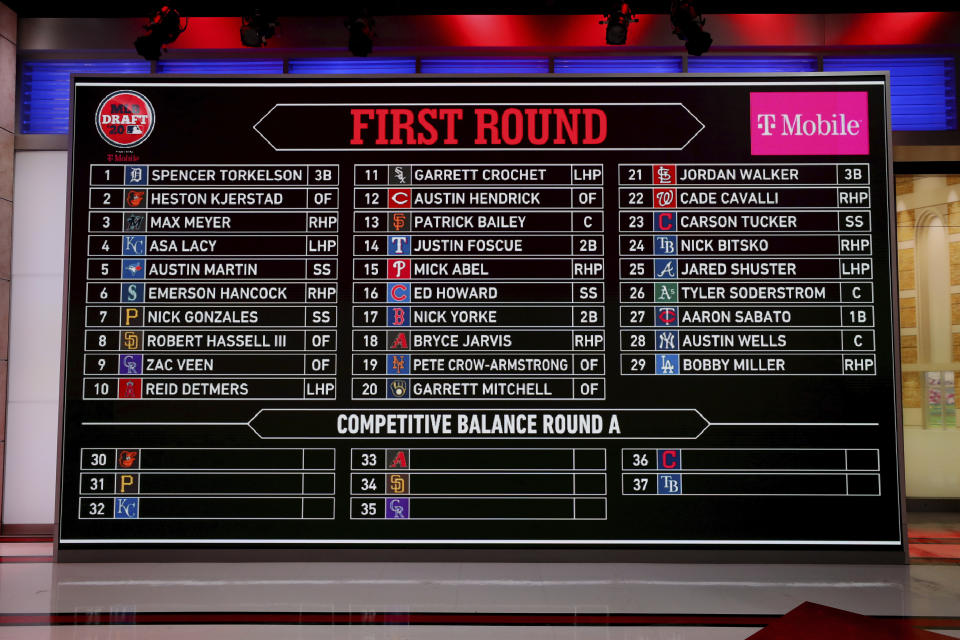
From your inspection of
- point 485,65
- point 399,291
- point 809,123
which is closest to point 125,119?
point 399,291

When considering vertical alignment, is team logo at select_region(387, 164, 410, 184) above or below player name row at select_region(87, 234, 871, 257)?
above

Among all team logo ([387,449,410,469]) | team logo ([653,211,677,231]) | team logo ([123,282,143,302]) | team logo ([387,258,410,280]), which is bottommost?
team logo ([387,449,410,469])

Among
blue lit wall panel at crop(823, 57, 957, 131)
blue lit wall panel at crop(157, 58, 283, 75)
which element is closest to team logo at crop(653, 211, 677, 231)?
blue lit wall panel at crop(823, 57, 957, 131)

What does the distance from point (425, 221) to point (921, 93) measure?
3.85 metres

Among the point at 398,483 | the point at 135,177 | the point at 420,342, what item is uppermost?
the point at 135,177

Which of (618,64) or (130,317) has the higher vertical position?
(618,64)

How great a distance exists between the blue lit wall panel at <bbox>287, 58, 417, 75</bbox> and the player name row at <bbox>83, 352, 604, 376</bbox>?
229cm

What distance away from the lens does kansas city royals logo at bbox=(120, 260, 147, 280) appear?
384 cm

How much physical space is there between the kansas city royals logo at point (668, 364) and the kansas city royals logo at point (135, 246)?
3166mm

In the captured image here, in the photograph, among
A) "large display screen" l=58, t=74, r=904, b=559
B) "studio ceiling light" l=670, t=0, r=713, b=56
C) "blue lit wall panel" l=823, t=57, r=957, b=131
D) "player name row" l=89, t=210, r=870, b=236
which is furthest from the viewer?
"blue lit wall panel" l=823, t=57, r=957, b=131

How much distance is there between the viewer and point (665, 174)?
→ 12.7 ft

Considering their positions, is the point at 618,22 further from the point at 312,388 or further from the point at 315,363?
the point at 312,388

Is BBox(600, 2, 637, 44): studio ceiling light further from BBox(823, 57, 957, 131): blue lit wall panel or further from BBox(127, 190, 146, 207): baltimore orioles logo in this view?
BBox(127, 190, 146, 207): baltimore orioles logo

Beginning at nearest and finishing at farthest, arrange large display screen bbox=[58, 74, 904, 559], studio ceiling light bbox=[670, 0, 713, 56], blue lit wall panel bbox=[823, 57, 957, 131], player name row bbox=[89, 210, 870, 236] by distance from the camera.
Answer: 1. large display screen bbox=[58, 74, 904, 559]
2. player name row bbox=[89, 210, 870, 236]
3. studio ceiling light bbox=[670, 0, 713, 56]
4. blue lit wall panel bbox=[823, 57, 957, 131]
